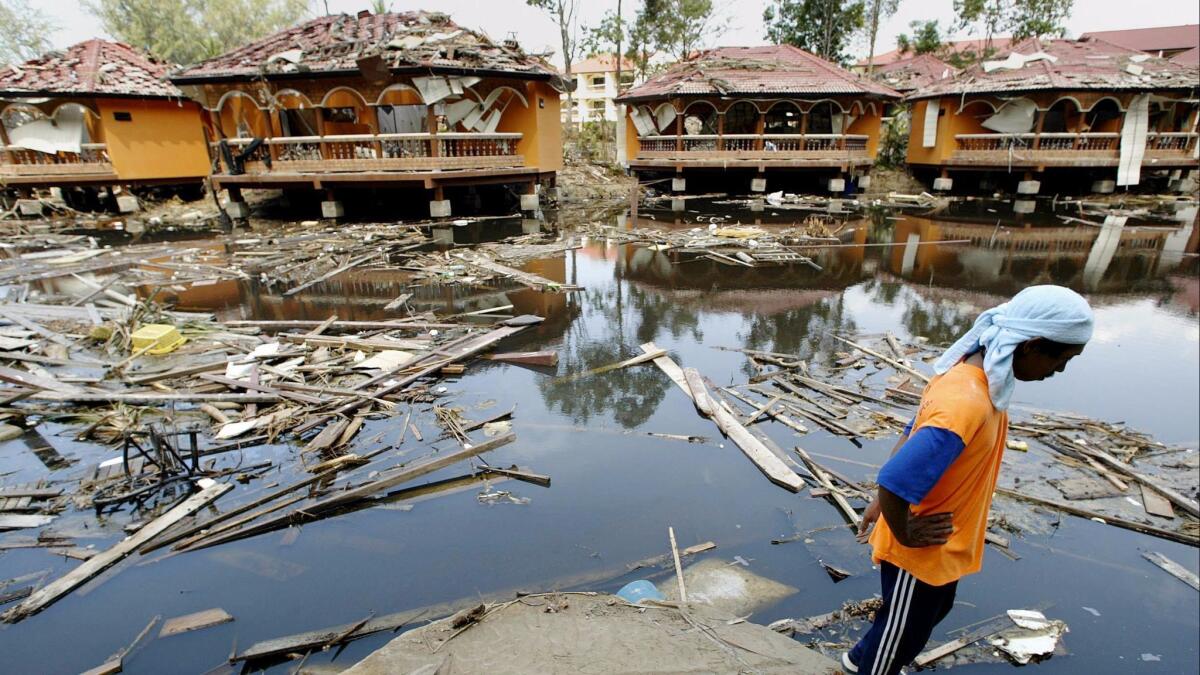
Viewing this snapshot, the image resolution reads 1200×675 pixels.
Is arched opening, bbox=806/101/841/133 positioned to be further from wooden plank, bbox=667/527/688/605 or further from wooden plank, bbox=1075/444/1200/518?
wooden plank, bbox=667/527/688/605

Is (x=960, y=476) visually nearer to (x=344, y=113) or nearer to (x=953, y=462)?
(x=953, y=462)

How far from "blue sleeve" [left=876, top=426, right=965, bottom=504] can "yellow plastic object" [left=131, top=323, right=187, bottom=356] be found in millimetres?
7960

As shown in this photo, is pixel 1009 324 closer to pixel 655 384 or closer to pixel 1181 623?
pixel 1181 623

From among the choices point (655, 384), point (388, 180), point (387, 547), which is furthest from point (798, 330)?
point (388, 180)

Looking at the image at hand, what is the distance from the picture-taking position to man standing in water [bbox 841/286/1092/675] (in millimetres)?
2102

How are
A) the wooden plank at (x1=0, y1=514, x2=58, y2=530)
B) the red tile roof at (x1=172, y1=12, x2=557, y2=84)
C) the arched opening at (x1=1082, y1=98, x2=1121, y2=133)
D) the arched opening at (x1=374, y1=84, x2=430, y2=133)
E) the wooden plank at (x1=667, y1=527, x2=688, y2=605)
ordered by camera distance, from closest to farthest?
the wooden plank at (x1=667, y1=527, x2=688, y2=605)
the wooden plank at (x1=0, y1=514, x2=58, y2=530)
the red tile roof at (x1=172, y1=12, x2=557, y2=84)
the arched opening at (x1=374, y1=84, x2=430, y2=133)
the arched opening at (x1=1082, y1=98, x2=1121, y2=133)

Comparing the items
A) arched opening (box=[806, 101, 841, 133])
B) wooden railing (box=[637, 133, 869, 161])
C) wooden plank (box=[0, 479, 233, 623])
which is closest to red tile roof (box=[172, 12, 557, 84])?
wooden railing (box=[637, 133, 869, 161])

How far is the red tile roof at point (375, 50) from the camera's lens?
16547mm

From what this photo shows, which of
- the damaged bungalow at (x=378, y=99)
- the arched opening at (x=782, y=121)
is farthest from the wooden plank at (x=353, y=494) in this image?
the arched opening at (x=782, y=121)

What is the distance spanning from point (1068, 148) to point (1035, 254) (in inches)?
474

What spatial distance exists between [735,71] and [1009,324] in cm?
2430

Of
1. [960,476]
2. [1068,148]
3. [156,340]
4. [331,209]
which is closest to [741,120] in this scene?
[1068,148]

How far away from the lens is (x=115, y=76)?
64.6ft

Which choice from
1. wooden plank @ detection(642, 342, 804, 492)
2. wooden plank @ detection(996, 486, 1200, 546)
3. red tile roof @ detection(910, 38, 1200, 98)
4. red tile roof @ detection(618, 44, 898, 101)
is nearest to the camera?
wooden plank @ detection(996, 486, 1200, 546)
